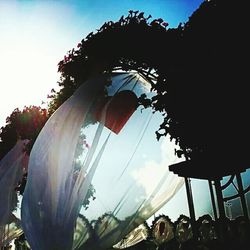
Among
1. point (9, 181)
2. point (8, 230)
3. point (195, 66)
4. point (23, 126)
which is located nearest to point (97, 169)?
point (195, 66)

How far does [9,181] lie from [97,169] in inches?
86.4

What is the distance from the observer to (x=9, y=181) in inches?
190

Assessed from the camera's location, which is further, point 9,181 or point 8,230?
point 8,230

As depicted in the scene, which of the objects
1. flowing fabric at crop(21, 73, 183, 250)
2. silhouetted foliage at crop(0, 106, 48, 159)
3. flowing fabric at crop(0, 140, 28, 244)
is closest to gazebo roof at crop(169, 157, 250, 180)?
flowing fabric at crop(21, 73, 183, 250)

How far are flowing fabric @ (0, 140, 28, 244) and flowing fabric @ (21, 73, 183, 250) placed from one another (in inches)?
64.5

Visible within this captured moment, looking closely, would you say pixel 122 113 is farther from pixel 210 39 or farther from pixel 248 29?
pixel 248 29

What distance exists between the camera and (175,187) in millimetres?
4652

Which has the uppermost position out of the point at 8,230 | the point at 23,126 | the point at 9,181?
the point at 23,126

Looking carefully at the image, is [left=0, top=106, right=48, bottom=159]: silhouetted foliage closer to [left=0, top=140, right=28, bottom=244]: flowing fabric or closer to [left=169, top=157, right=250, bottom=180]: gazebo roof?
[left=0, top=140, right=28, bottom=244]: flowing fabric

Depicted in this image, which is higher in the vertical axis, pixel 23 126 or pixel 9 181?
pixel 23 126

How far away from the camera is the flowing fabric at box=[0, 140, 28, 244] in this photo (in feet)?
15.1

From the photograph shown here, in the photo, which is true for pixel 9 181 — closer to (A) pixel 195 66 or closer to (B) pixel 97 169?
(B) pixel 97 169

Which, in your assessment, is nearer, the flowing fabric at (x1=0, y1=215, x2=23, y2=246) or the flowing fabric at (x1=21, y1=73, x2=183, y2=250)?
the flowing fabric at (x1=21, y1=73, x2=183, y2=250)

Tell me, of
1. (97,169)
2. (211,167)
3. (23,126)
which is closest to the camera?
(97,169)
